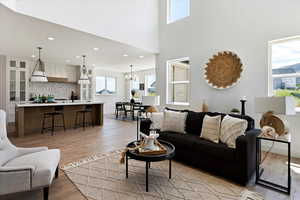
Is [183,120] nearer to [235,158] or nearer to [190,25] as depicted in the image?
[235,158]

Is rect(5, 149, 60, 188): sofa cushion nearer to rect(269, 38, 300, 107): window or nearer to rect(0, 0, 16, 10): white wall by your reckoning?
rect(0, 0, 16, 10): white wall

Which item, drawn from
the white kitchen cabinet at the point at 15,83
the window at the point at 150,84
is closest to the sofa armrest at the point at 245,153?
the window at the point at 150,84

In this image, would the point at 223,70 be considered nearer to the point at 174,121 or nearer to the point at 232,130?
the point at 174,121

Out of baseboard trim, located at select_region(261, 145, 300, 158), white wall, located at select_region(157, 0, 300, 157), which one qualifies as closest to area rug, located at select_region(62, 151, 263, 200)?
baseboard trim, located at select_region(261, 145, 300, 158)

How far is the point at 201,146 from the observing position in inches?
101

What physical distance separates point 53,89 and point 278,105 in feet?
28.3

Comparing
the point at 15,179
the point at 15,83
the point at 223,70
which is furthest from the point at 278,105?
the point at 15,83

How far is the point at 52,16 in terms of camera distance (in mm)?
3479

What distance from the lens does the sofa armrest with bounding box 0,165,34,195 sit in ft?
5.20

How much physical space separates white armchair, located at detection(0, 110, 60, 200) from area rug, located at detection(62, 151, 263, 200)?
0.50m

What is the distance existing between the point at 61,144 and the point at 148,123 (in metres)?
2.16

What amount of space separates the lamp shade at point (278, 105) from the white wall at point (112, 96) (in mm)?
8669

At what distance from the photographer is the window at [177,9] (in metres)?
5.33

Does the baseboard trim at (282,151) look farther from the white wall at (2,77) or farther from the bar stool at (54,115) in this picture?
the white wall at (2,77)
